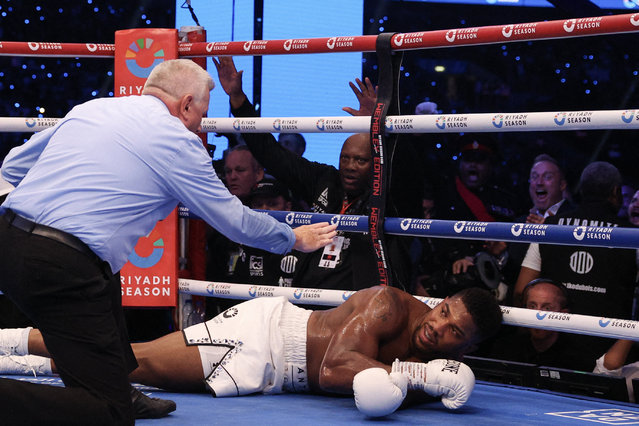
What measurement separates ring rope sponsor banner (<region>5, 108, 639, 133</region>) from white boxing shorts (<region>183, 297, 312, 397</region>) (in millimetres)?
716

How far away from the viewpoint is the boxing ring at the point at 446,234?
2.27 metres

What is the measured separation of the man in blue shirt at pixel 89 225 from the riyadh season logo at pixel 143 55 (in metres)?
1.16

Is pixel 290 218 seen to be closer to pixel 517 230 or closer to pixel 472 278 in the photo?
pixel 517 230

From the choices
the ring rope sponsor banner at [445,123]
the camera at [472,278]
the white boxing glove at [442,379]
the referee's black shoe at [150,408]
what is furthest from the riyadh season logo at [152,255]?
the camera at [472,278]

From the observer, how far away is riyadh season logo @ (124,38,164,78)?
312 cm

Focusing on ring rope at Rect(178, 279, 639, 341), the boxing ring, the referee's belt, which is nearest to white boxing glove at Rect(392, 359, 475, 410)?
the boxing ring

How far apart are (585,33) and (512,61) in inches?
167

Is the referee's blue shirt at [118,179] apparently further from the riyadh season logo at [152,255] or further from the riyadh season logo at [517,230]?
the riyadh season logo at [152,255]

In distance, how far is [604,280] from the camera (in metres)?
3.21

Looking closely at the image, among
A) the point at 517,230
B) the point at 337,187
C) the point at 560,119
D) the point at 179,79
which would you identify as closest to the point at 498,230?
the point at 517,230

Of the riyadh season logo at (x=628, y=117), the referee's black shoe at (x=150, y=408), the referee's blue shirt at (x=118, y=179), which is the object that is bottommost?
the referee's black shoe at (x=150, y=408)

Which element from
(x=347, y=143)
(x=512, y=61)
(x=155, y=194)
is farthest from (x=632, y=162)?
(x=155, y=194)

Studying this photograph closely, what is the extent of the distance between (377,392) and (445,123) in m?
0.99

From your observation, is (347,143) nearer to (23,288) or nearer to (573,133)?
(23,288)
